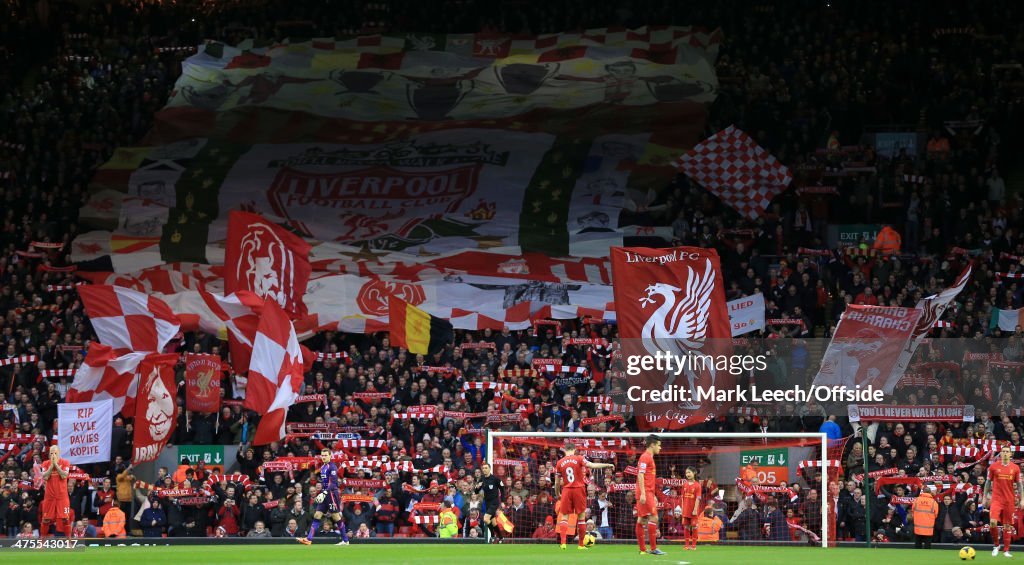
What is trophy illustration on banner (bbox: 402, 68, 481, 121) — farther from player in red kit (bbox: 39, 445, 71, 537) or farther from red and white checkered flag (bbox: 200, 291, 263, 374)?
player in red kit (bbox: 39, 445, 71, 537)

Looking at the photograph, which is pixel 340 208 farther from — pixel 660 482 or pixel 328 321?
pixel 660 482

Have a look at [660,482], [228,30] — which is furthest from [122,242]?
[660,482]

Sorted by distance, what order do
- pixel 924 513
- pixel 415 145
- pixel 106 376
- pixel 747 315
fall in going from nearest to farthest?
pixel 924 513 → pixel 106 376 → pixel 747 315 → pixel 415 145

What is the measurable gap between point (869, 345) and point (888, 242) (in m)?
11.1

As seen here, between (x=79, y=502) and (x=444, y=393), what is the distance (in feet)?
27.0

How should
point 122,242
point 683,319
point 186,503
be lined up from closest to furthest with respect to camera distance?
1. point 683,319
2. point 186,503
3. point 122,242

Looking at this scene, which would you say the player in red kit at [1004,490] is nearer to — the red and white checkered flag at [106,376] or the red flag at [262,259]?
the red flag at [262,259]

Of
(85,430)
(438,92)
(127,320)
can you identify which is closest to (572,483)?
(85,430)

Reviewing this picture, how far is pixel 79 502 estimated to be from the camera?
30234 mm

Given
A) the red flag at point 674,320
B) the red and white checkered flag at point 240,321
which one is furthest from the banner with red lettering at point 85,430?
the red flag at point 674,320

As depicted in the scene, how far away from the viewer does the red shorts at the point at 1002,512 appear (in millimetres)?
23047

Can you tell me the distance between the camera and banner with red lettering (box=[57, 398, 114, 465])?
28578 mm

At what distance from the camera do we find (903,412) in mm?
27531

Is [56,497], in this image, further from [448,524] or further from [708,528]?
[708,528]
